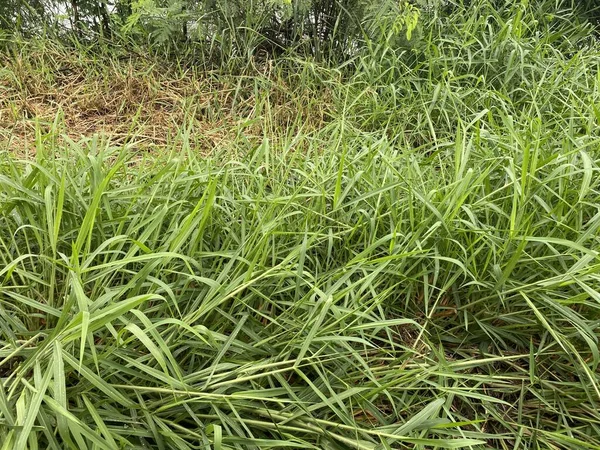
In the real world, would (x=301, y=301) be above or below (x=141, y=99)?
below

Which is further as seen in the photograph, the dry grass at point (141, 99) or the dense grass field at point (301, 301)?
the dry grass at point (141, 99)

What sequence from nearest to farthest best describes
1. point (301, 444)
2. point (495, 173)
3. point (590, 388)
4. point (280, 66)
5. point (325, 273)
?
point (301, 444) < point (590, 388) < point (325, 273) < point (495, 173) < point (280, 66)

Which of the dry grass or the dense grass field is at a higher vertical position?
the dry grass


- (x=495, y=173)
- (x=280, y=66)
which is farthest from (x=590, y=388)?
(x=280, y=66)

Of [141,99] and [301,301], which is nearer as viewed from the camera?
[301,301]

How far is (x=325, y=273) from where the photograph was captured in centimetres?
151

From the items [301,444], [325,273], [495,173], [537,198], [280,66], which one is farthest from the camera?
[280,66]

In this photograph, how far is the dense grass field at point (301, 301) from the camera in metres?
1.18

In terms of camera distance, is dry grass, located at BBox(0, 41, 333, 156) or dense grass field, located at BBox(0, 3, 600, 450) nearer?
dense grass field, located at BBox(0, 3, 600, 450)

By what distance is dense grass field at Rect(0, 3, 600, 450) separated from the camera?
1184 millimetres

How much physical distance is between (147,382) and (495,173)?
4.31ft

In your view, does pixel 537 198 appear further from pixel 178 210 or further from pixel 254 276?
pixel 178 210

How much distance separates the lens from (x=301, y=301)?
136 cm

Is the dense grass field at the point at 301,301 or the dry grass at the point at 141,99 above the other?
the dry grass at the point at 141,99
